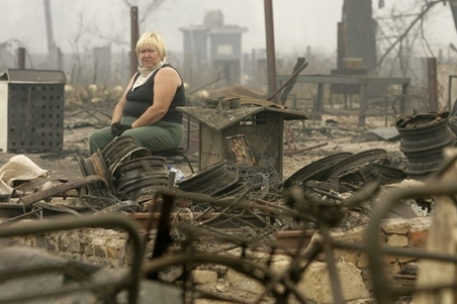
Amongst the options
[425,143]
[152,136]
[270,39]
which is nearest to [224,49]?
[270,39]

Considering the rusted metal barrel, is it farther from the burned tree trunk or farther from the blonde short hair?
the burned tree trunk

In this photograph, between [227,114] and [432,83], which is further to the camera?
[432,83]

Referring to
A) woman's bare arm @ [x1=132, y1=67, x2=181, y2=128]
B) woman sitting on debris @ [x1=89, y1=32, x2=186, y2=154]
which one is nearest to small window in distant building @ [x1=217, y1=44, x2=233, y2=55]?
woman sitting on debris @ [x1=89, y1=32, x2=186, y2=154]

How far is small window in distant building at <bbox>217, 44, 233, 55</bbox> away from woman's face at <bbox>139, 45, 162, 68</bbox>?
6613 centimetres

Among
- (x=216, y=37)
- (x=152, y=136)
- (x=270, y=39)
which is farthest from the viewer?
(x=216, y=37)

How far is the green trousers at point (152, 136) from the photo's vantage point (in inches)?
358

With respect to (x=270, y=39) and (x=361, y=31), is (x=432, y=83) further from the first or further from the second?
(x=361, y=31)

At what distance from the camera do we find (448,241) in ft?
10.5

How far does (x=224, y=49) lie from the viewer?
76.1m

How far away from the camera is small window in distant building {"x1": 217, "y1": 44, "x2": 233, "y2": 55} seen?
7550 cm

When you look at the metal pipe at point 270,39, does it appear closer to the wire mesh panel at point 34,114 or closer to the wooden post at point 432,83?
the wire mesh panel at point 34,114

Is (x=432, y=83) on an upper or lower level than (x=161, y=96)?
lower

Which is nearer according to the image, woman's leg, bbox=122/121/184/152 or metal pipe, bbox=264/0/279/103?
woman's leg, bbox=122/121/184/152

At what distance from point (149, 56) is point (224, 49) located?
2639 inches
